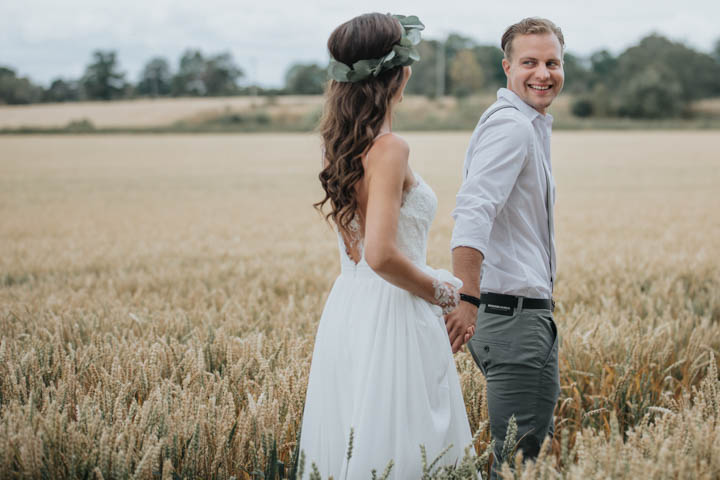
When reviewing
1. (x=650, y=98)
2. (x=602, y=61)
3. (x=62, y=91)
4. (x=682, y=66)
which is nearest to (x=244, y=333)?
(x=650, y=98)

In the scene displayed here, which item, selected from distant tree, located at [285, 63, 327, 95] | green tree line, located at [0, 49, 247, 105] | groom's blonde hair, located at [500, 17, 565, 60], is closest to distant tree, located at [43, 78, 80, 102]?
green tree line, located at [0, 49, 247, 105]

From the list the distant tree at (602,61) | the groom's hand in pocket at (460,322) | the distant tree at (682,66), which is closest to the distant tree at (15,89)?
the distant tree at (682,66)

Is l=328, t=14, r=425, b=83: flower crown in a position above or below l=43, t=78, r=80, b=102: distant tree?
below

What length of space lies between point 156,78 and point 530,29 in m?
146

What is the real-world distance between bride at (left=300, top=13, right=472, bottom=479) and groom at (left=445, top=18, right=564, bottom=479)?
167 millimetres

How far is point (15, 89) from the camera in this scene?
328 feet

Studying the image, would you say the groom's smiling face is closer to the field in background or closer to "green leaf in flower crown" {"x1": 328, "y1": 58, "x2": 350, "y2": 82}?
"green leaf in flower crown" {"x1": 328, "y1": 58, "x2": 350, "y2": 82}

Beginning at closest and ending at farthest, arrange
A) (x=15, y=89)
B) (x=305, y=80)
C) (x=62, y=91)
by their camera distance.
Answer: (x=15, y=89), (x=305, y=80), (x=62, y=91)

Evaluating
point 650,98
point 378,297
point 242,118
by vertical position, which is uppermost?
point 650,98

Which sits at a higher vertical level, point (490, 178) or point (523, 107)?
point (523, 107)

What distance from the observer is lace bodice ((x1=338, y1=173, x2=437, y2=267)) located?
236cm

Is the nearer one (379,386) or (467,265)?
(379,386)

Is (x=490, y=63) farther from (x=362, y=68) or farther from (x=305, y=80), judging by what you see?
(x=362, y=68)

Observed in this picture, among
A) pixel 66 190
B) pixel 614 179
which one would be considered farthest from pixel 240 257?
pixel 614 179
